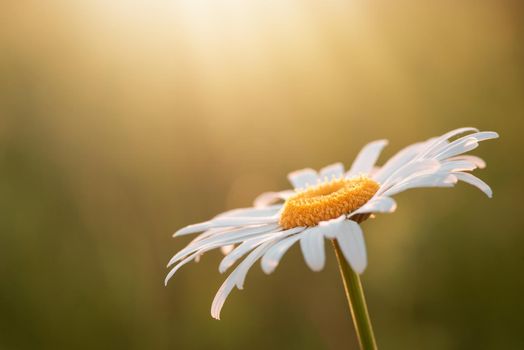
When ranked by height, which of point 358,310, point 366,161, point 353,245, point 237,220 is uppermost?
point 366,161

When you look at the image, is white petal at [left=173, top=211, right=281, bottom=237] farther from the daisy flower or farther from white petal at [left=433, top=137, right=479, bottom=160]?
white petal at [left=433, top=137, right=479, bottom=160]

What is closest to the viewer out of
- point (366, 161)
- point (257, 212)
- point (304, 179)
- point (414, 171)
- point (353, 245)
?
point (353, 245)

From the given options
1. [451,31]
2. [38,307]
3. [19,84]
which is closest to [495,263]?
[451,31]

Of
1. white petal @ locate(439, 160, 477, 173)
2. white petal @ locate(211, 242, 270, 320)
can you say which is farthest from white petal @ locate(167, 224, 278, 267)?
white petal @ locate(439, 160, 477, 173)

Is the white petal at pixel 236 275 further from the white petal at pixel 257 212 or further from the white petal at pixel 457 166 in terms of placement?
the white petal at pixel 257 212

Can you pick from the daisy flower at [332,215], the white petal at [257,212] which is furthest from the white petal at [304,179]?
the white petal at [257,212]

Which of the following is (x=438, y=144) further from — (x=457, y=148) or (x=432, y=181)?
(x=432, y=181)

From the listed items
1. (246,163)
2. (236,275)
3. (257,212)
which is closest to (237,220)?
(257,212)
